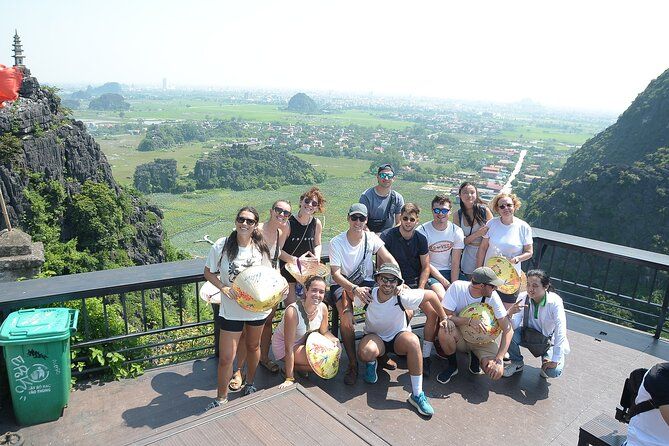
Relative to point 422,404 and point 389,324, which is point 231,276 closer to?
point 389,324

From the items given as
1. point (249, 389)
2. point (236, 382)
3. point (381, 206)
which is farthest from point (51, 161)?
point (249, 389)

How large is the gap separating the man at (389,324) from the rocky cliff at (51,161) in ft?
147

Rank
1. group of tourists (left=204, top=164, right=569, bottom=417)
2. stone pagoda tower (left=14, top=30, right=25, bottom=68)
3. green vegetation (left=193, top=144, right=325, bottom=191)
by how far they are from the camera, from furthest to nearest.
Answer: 1. green vegetation (left=193, top=144, right=325, bottom=191)
2. stone pagoda tower (left=14, top=30, right=25, bottom=68)
3. group of tourists (left=204, top=164, right=569, bottom=417)

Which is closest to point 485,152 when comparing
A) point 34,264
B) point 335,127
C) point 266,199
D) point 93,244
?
point 266,199

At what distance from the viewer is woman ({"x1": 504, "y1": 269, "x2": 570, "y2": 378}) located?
11.6 ft

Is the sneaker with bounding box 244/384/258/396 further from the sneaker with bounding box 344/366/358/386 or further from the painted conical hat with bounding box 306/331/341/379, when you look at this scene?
the sneaker with bounding box 344/366/358/386

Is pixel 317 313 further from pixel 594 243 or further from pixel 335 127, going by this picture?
pixel 335 127

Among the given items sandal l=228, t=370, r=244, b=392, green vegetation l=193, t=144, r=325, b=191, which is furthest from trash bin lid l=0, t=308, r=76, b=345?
green vegetation l=193, t=144, r=325, b=191

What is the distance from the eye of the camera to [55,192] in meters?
46.0

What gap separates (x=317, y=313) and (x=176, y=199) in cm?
9688

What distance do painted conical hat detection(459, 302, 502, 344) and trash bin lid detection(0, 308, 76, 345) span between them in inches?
105

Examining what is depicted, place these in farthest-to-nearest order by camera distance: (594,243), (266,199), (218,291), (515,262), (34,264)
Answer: (266,199) < (34,264) < (594,243) < (515,262) < (218,291)

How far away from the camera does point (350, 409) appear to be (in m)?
3.19

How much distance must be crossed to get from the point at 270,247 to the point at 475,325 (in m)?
1.60
